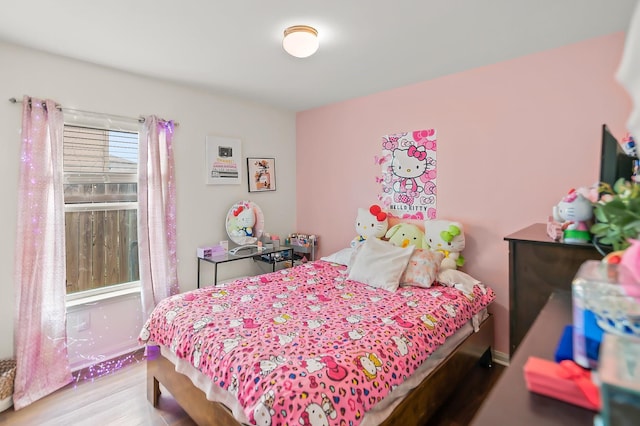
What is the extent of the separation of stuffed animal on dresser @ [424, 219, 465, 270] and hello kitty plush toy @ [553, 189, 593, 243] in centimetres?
111

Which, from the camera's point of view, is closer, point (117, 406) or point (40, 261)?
point (117, 406)

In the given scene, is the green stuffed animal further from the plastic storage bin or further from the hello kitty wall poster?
the plastic storage bin

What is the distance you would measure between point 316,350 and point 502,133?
7.04 ft

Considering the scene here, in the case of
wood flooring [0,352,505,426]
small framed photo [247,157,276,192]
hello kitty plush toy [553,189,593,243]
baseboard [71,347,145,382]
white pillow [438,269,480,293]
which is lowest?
wood flooring [0,352,505,426]

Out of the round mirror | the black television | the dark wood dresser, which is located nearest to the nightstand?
the round mirror

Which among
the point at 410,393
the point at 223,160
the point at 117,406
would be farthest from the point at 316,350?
the point at 223,160

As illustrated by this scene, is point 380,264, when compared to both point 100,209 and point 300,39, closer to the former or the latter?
point 300,39

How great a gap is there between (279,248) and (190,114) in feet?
5.39

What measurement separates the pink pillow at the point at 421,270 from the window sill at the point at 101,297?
2307 mm

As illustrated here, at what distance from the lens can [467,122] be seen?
103 inches

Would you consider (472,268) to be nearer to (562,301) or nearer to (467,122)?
(467,122)

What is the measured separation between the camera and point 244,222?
3.37 meters

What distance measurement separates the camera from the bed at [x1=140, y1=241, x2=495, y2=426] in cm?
125

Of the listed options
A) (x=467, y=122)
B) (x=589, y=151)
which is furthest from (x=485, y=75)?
(x=589, y=151)
